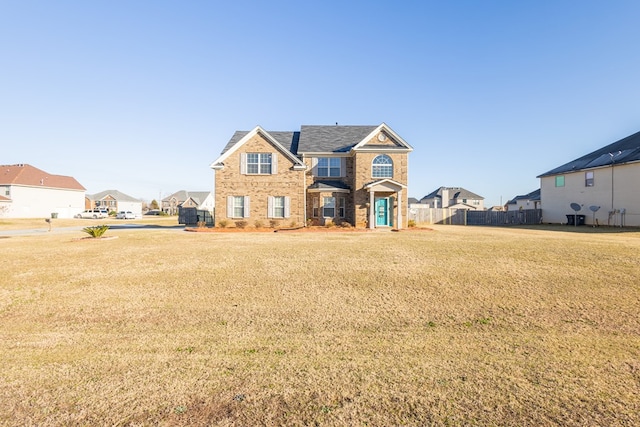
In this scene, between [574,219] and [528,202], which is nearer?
[574,219]

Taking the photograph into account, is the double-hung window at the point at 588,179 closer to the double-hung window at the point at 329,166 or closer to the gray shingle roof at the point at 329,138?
the gray shingle roof at the point at 329,138

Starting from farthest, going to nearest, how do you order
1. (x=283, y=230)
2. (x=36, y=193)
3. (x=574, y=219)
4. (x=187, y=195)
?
1. (x=187, y=195)
2. (x=36, y=193)
3. (x=574, y=219)
4. (x=283, y=230)

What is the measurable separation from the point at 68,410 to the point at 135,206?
299 ft

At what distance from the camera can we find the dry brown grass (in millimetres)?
3510

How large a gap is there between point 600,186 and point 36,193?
7978 cm

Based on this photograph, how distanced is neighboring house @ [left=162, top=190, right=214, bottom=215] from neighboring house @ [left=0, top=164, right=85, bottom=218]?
1086 inches

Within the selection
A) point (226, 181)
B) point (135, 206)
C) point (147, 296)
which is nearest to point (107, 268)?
point (147, 296)

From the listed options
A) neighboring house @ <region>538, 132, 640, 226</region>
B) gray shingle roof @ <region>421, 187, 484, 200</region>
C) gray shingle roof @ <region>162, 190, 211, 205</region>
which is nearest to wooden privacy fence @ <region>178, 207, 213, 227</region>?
neighboring house @ <region>538, 132, 640, 226</region>

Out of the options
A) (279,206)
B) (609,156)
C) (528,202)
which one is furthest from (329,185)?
(528,202)

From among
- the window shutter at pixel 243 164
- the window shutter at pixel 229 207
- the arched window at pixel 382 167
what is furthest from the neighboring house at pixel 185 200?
the arched window at pixel 382 167

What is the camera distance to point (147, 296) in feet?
25.0

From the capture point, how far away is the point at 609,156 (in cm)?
2830

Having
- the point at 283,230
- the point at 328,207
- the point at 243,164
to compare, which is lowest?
the point at 283,230

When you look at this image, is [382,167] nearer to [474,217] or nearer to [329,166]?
[329,166]
